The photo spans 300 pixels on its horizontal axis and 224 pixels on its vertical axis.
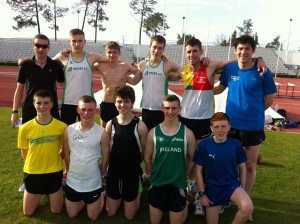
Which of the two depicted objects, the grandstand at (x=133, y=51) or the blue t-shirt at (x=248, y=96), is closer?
the blue t-shirt at (x=248, y=96)

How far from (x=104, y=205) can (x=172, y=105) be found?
168 cm

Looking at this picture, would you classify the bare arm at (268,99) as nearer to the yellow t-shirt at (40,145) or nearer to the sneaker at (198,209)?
the sneaker at (198,209)

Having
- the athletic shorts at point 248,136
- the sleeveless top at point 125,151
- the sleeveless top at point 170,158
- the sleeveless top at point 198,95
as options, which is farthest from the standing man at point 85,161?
the athletic shorts at point 248,136

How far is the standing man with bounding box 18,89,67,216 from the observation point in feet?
12.0

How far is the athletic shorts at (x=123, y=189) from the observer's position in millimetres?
3719

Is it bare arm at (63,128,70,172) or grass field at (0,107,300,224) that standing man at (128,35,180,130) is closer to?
grass field at (0,107,300,224)

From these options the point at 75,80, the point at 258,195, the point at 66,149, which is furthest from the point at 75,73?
the point at 258,195

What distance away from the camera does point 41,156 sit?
3.69 metres

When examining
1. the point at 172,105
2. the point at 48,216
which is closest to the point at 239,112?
the point at 172,105

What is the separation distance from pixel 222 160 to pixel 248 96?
0.92 metres

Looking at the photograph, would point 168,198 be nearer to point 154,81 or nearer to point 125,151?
point 125,151

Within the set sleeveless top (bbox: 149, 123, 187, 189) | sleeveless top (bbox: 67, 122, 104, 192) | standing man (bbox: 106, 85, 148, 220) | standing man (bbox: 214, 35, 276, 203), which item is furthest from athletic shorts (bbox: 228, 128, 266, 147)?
sleeveless top (bbox: 67, 122, 104, 192)

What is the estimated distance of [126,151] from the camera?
144 inches

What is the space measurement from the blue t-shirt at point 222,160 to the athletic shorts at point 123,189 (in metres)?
0.89
